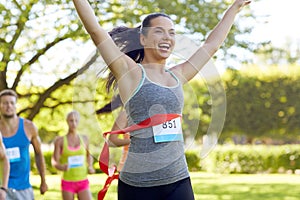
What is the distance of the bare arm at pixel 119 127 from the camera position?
3621mm

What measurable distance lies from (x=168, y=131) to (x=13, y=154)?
3.70m

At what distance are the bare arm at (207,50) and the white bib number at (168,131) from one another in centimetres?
28

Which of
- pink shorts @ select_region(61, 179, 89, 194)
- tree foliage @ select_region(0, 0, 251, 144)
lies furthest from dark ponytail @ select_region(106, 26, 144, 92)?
tree foliage @ select_region(0, 0, 251, 144)

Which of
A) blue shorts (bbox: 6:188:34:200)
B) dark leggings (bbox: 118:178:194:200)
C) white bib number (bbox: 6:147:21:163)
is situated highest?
white bib number (bbox: 6:147:21:163)

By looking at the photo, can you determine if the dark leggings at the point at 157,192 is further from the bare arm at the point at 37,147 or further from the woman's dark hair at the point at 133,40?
the bare arm at the point at 37,147

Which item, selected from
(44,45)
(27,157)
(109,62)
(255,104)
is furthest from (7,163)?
(255,104)

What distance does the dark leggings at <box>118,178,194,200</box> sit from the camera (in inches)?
128

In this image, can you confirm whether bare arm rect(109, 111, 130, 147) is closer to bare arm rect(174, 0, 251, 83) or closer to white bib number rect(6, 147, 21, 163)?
bare arm rect(174, 0, 251, 83)

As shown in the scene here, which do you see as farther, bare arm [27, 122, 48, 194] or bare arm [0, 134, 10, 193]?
bare arm [27, 122, 48, 194]

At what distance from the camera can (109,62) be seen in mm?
3252

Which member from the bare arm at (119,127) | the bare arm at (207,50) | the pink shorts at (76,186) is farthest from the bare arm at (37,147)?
the bare arm at (207,50)

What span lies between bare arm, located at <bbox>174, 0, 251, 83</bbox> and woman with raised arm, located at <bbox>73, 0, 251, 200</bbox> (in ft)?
0.56

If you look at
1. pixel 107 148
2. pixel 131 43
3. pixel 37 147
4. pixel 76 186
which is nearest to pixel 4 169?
pixel 37 147

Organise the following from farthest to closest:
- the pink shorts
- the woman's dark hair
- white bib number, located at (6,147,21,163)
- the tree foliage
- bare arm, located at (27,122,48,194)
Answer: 1. the tree foliage
2. the pink shorts
3. bare arm, located at (27,122,48,194)
4. white bib number, located at (6,147,21,163)
5. the woman's dark hair
